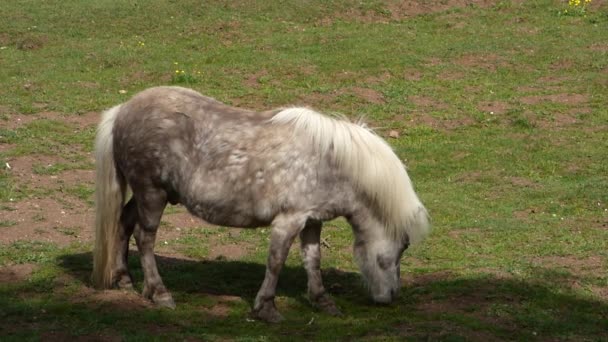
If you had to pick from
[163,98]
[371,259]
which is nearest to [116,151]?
[163,98]

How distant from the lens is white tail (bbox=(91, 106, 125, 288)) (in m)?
8.59

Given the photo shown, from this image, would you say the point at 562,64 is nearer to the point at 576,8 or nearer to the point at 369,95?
the point at 576,8

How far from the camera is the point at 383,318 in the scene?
820 cm

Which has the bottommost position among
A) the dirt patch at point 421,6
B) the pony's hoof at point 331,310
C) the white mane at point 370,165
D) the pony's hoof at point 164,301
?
the pony's hoof at point 164,301

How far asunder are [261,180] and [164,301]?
53.0 inches

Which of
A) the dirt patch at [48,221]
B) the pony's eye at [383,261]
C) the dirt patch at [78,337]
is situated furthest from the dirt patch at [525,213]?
the dirt patch at [78,337]

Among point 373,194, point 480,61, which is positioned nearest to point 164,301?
point 373,194

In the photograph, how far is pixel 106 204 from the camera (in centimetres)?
862

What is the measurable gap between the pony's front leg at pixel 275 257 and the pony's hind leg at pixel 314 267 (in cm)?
39

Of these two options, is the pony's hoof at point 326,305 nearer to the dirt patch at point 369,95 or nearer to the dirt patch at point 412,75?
the dirt patch at point 369,95

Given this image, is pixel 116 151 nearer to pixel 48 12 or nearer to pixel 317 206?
pixel 317 206

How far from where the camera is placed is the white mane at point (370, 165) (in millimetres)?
8180

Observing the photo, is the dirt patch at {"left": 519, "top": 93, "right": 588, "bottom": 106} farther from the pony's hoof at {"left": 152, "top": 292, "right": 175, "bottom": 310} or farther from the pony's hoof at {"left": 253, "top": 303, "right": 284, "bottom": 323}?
the pony's hoof at {"left": 152, "top": 292, "right": 175, "bottom": 310}

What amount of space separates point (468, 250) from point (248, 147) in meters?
3.38
